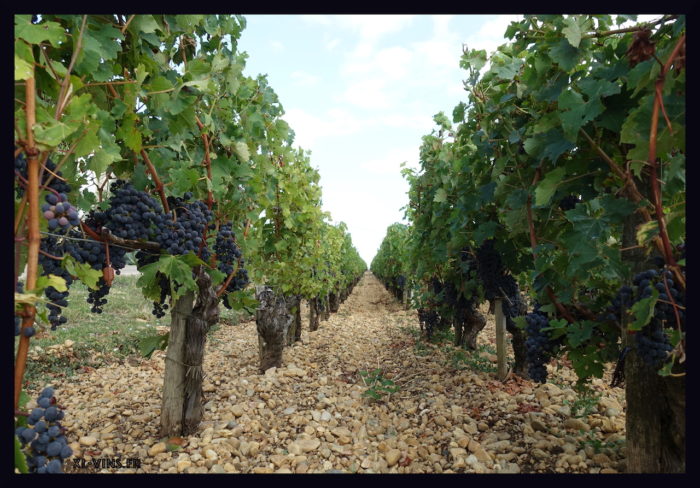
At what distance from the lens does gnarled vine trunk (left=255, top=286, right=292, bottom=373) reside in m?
6.68

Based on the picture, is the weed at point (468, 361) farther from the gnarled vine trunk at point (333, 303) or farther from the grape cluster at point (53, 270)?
the gnarled vine trunk at point (333, 303)

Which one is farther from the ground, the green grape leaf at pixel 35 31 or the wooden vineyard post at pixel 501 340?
the green grape leaf at pixel 35 31

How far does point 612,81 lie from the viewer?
7.79 feet

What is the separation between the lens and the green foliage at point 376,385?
574 centimetres

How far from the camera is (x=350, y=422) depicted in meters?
4.86

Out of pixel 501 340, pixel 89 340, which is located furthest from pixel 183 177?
pixel 89 340

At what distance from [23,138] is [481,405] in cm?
504

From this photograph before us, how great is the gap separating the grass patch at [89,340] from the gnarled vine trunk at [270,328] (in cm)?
258

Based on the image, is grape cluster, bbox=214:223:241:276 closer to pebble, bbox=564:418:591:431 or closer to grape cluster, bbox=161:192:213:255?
grape cluster, bbox=161:192:213:255

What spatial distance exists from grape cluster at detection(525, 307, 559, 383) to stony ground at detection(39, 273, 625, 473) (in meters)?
0.76

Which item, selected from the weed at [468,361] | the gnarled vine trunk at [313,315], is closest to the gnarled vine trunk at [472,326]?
the weed at [468,361]

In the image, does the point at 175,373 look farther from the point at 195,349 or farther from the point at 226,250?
the point at 226,250
